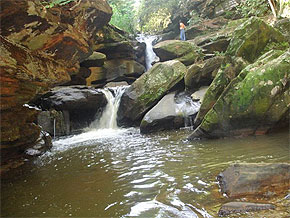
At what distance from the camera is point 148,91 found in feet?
40.6

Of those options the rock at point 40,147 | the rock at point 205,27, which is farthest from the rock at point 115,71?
the rock at point 40,147

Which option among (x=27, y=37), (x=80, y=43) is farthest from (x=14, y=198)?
(x=80, y=43)

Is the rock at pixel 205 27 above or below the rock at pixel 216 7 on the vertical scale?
below

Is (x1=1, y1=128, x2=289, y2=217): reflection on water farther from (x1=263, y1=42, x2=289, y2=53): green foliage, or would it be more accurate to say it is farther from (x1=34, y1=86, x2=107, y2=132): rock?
(x1=34, y1=86, x2=107, y2=132): rock

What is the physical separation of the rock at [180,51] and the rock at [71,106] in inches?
222

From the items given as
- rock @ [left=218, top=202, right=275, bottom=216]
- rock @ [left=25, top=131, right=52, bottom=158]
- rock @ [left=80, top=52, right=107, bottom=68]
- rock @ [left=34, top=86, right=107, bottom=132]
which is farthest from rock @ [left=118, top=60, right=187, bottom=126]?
rock @ [left=218, top=202, right=275, bottom=216]

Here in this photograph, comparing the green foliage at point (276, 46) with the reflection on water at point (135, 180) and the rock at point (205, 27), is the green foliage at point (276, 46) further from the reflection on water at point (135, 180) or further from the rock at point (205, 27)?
the rock at point (205, 27)

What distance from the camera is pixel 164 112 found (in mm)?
10695

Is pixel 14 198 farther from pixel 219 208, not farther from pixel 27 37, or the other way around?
pixel 219 208

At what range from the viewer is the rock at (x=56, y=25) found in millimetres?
3893

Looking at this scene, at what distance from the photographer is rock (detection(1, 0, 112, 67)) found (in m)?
3.89

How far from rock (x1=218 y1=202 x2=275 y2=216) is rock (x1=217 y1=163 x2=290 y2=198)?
1.23 feet

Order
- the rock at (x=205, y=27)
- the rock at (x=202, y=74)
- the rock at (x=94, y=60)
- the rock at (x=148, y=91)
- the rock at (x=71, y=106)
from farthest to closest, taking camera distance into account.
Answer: the rock at (x=205, y=27) → the rock at (x=94, y=60) → the rock at (x=71, y=106) → the rock at (x=148, y=91) → the rock at (x=202, y=74)

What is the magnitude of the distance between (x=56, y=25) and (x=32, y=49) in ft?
2.29
